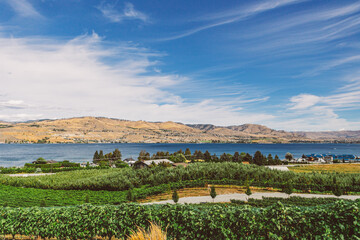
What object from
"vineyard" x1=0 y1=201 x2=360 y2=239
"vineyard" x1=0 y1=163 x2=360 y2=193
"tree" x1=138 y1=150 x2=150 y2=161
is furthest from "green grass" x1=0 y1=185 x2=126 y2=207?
"tree" x1=138 y1=150 x2=150 y2=161

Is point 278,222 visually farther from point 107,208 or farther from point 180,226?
point 107,208

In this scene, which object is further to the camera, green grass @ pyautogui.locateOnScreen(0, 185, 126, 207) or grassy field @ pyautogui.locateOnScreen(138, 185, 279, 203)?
grassy field @ pyautogui.locateOnScreen(138, 185, 279, 203)

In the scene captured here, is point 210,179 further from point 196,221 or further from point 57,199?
point 196,221

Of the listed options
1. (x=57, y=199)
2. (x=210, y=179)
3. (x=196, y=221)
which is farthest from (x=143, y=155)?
(x=196, y=221)

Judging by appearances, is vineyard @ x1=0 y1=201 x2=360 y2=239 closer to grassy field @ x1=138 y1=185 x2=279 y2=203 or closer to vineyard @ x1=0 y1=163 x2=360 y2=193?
grassy field @ x1=138 y1=185 x2=279 y2=203

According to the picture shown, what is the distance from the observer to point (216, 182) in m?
29.4

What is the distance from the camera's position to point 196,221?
7688 mm

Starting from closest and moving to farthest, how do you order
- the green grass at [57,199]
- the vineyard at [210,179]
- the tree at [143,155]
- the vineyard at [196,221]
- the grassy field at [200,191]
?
the vineyard at [196,221] < the green grass at [57,199] < the grassy field at [200,191] < the vineyard at [210,179] < the tree at [143,155]

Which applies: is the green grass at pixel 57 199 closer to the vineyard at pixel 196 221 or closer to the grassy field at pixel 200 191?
the grassy field at pixel 200 191

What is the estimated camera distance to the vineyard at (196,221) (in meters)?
6.88

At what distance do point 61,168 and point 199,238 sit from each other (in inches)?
2150

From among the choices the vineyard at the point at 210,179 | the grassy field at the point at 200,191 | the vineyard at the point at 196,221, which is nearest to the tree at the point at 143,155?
the vineyard at the point at 210,179

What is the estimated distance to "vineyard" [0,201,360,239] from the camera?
22.6ft

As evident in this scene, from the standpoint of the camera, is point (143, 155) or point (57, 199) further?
point (143, 155)
